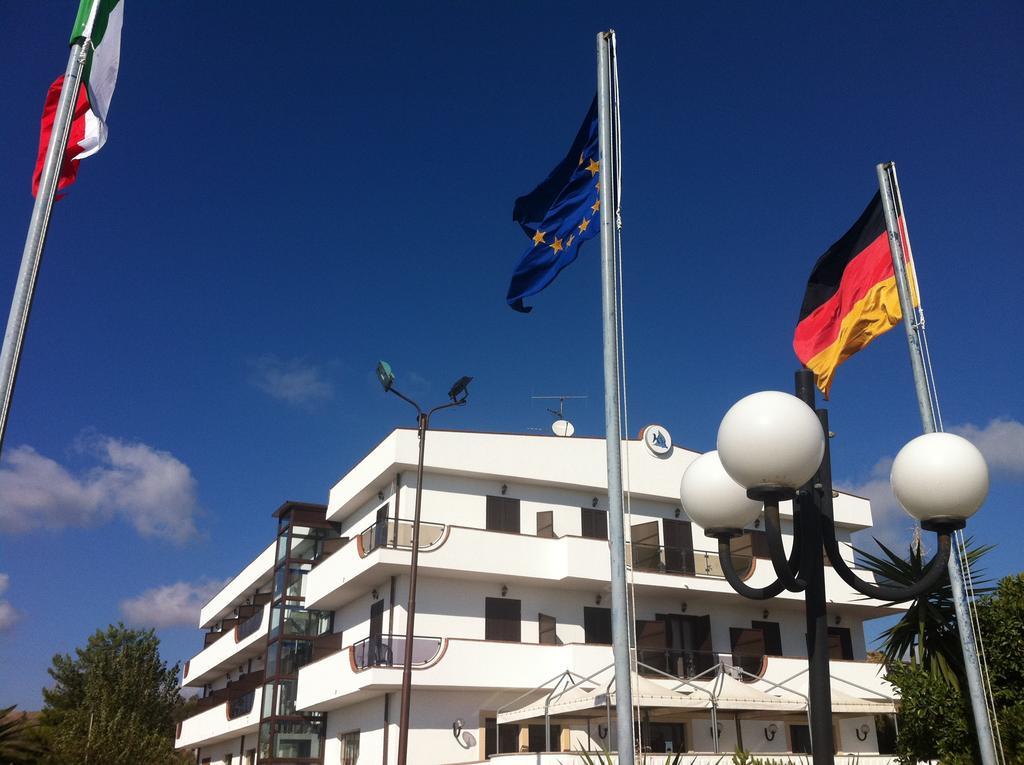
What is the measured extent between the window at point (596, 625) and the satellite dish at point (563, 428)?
636 cm

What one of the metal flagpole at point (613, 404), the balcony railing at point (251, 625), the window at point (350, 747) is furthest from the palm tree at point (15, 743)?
the balcony railing at point (251, 625)

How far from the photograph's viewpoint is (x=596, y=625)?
28.7 metres

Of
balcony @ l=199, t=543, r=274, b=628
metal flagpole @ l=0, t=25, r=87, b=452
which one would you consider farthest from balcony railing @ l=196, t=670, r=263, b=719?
metal flagpole @ l=0, t=25, r=87, b=452

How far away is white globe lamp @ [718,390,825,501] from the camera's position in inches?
202

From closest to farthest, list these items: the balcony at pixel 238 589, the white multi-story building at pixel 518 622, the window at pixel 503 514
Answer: the white multi-story building at pixel 518 622 → the window at pixel 503 514 → the balcony at pixel 238 589

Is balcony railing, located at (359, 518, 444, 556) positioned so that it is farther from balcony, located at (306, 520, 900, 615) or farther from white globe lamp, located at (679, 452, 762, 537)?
white globe lamp, located at (679, 452, 762, 537)

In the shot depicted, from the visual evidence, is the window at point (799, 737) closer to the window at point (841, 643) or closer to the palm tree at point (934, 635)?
the window at point (841, 643)

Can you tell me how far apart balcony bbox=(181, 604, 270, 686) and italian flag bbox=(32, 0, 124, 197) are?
27555 mm

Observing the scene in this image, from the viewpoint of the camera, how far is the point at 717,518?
611 cm

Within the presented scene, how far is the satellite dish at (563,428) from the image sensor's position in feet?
107

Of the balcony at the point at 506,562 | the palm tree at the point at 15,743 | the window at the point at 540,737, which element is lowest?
the palm tree at the point at 15,743

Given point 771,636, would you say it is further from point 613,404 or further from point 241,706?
A: point 613,404

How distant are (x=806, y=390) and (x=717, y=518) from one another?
39.2 inches

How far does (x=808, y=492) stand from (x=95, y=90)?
859 cm
